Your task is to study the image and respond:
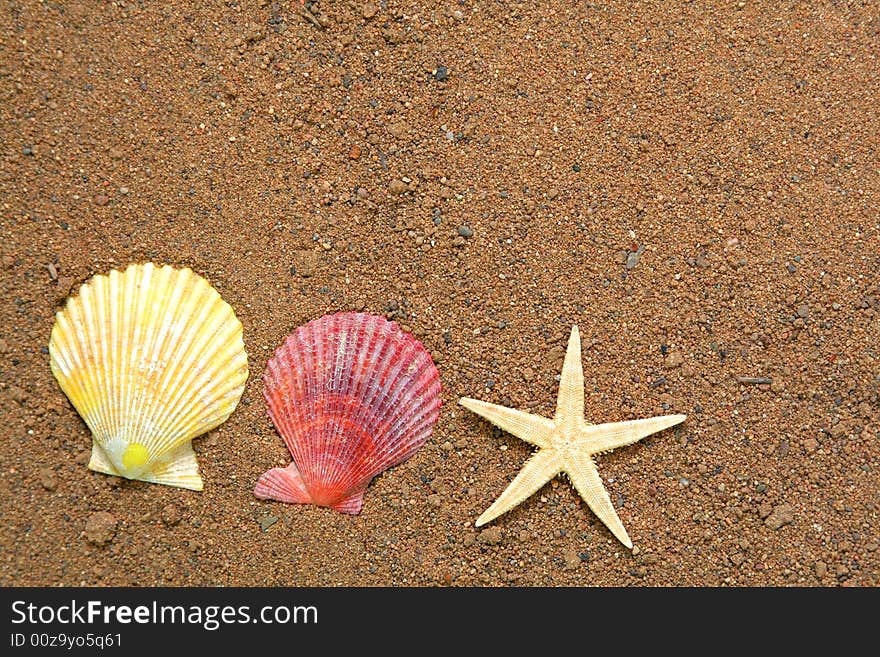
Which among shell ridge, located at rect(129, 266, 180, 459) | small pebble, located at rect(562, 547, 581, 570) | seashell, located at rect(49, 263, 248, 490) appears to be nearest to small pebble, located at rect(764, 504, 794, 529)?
small pebble, located at rect(562, 547, 581, 570)

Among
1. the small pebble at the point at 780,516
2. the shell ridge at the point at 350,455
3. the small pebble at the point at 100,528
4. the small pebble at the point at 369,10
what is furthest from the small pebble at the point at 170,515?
the small pebble at the point at 780,516

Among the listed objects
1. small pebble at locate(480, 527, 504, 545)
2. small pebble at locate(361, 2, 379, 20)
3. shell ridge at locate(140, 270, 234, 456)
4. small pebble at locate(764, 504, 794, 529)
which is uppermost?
small pebble at locate(361, 2, 379, 20)

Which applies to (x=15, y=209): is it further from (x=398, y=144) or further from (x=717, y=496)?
(x=717, y=496)

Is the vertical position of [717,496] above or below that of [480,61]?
below

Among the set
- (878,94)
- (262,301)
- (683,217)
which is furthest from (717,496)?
(262,301)

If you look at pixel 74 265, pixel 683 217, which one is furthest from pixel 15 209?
pixel 683 217

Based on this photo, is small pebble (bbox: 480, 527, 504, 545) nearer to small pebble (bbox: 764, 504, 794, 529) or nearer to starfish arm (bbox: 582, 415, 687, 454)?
starfish arm (bbox: 582, 415, 687, 454)

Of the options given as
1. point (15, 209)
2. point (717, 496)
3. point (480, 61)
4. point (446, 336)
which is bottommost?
point (717, 496)
